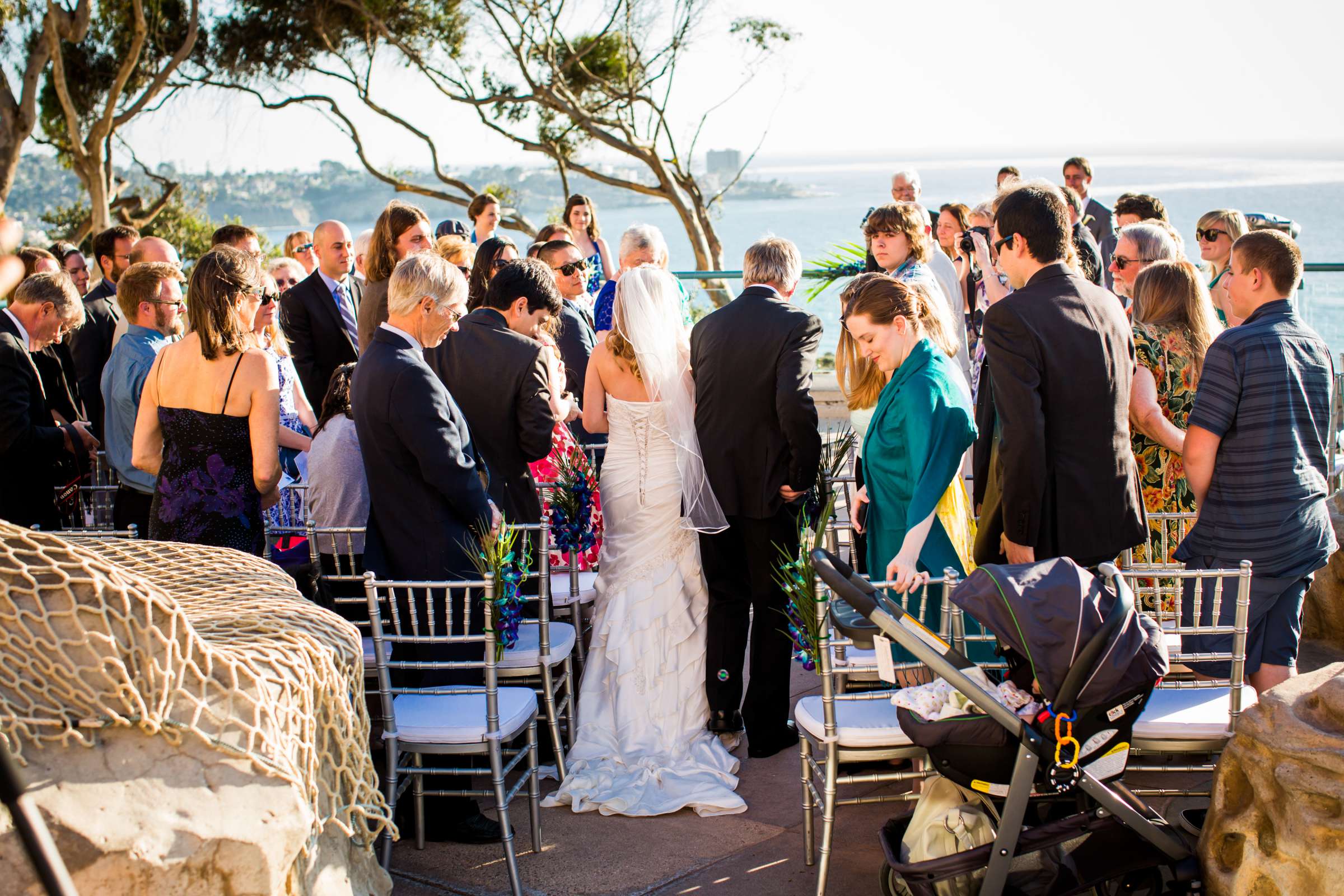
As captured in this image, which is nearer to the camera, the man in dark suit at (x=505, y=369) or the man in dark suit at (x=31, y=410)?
the man in dark suit at (x=505, y=369)

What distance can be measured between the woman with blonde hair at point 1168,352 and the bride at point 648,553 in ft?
5.56

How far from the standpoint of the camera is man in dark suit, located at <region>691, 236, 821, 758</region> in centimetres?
433

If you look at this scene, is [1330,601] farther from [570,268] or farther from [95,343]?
[95,343]

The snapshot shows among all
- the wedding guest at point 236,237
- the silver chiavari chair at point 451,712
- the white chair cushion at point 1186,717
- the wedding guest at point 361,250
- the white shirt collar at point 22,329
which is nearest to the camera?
the white chair cushion at point 1186,717

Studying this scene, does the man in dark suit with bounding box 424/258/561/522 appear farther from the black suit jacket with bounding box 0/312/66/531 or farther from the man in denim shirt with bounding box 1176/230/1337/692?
the man in denim shirt with bounding box 1176/230/1337/692

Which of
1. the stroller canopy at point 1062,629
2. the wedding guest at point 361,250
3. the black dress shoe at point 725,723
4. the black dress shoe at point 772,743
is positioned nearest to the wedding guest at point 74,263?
the wedding guest at point 361,250

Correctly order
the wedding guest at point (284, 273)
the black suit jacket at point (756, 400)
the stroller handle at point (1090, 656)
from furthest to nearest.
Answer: the wedding guest at point (284, 273) < the black suit jacket at point (756, 400) < the stroller handle at point (1090, 656)

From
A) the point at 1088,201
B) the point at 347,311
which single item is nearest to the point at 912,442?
the point at 347,311

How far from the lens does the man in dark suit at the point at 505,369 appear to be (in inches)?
172

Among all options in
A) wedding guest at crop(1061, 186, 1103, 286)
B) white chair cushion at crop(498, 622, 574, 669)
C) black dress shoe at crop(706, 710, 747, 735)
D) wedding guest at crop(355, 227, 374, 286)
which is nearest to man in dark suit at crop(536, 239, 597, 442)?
wedding guest at crop(355, 227, 374, 286)

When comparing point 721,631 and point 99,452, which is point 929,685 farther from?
point 99,452

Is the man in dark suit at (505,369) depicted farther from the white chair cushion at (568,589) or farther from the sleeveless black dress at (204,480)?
the sleeveless black dress at (204,480)

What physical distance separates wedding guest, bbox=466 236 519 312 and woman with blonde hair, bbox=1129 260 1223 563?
3017 mm

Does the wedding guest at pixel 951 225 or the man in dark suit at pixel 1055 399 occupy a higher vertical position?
the wedding guest at pixel 951 225
